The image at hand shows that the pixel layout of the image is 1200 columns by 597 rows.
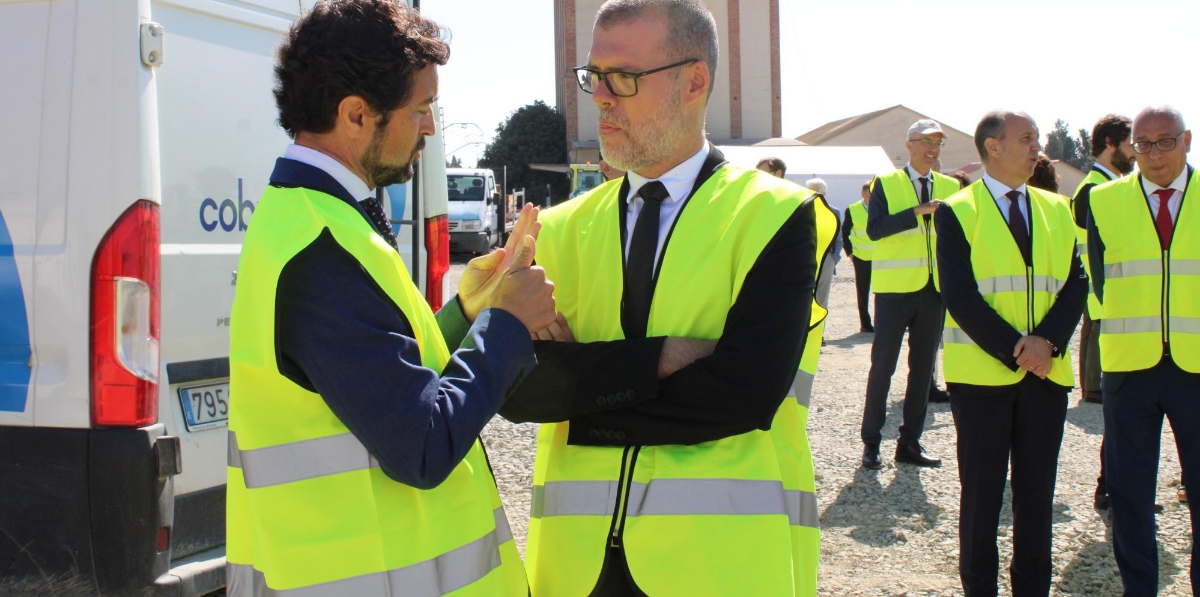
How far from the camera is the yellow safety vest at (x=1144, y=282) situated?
13.0 ft

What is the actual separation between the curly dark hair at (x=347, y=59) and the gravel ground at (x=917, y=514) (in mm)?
3309

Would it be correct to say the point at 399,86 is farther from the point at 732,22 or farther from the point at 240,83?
the point at 732,22

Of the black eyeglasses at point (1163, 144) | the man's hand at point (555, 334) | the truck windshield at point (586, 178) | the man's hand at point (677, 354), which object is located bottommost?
the man's hand at point (677, 354)

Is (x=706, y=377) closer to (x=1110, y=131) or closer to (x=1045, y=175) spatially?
(x=1110, y=131)

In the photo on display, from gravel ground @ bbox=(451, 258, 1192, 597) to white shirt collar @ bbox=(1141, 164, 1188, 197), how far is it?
1713 millimetres

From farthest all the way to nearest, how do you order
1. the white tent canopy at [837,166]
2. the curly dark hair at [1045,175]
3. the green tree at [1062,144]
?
1. the green tree at [1062,144]
2. the white tent canopy at [837,166]
3. the curly dark hair at [1045,175]

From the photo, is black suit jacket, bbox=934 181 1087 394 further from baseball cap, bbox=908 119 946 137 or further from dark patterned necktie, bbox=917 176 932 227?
baseball cap, bbox=908 119 946 137

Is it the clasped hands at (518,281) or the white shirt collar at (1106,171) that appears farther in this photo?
the white shirt collar at (1106,171)

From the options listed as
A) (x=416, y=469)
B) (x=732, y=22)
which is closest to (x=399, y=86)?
(x=416, y=469)

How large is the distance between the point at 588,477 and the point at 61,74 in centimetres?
222

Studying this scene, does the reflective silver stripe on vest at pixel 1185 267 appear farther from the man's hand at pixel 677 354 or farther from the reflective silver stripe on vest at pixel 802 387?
the man's hand at pixel 677 354

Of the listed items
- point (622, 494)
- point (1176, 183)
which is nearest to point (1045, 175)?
point (1176, 183)

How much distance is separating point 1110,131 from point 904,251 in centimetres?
141

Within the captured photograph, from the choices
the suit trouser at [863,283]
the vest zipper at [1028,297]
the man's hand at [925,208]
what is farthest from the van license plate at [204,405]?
the suit trouser at [863,283]
